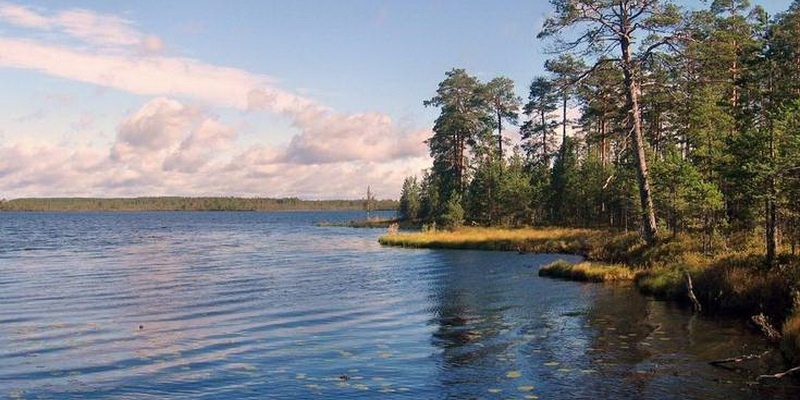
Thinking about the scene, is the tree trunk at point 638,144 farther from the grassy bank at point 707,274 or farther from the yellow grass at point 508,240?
the yellow grass at point 508,240

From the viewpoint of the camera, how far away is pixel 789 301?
19625mm

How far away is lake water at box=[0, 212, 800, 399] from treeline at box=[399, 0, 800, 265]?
21.7 feet

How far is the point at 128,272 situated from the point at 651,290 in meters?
29.5

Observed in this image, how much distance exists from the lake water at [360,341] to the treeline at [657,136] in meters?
6.61

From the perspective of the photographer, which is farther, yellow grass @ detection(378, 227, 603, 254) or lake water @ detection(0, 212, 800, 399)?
yellow grass @ detection(378, 227, 603, 254)

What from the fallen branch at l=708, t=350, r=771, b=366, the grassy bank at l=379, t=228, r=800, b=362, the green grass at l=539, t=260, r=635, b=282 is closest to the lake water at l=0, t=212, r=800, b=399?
the fallen branch at l=708, t=350, r=771, b=366

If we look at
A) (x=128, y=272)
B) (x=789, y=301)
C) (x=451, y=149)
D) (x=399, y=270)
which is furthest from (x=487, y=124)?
(x=789, y=301)

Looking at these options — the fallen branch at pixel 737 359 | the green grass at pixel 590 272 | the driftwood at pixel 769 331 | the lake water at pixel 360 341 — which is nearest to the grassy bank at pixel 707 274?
the green grass at pixel 590 272

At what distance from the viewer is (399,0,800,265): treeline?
1070 inches

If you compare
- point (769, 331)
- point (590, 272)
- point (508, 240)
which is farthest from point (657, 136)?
point (769, 331)

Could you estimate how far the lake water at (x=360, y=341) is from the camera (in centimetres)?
1446

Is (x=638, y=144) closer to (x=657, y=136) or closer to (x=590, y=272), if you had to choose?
(x=590, y=272)

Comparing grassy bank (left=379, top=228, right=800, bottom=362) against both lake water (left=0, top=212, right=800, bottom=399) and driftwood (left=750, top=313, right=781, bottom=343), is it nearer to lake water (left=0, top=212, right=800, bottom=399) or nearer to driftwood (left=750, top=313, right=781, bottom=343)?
driftwood (left=750, top=313, right=781, bottom=343)

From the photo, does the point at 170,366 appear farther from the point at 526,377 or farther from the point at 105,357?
the point at 526,377
